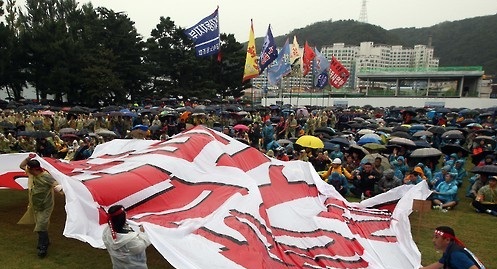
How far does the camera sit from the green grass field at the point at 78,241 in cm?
578

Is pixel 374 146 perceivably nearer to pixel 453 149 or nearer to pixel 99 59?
pixel 453 149

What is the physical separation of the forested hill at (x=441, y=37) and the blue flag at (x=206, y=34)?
67.1 m

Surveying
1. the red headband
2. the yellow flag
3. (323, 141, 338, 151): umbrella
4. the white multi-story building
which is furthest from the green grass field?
the white multi-story building

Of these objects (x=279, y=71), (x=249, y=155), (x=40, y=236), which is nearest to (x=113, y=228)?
(x=40, y=236)

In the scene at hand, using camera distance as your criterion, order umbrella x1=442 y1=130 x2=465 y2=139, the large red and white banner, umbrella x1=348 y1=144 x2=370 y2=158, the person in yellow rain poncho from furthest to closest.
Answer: umbrella x1=442 y1=130 x2=465 y2=139, umbrella x1=348 y1=144 x2=370 y2=158, the person in yellow rain poncho, the large red and white banner

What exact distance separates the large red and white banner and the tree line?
16.7 meters

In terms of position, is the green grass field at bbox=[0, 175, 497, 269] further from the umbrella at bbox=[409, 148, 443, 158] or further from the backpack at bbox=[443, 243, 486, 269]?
the backpack at bbox=[443, 243, 486, 269]

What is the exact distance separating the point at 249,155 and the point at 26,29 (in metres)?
29.7

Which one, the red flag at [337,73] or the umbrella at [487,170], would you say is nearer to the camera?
the umbrella at [487,170]

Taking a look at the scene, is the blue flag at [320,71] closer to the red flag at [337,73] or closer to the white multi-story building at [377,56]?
the red flag at [337,73]

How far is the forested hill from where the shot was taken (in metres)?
86.6

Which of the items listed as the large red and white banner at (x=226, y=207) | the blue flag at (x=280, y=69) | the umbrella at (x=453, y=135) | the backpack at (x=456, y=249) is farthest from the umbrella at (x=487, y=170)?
the blue flag at (x=280, y=69)

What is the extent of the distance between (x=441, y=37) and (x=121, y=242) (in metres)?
117

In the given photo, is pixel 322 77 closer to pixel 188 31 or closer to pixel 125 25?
pixel 188 31
